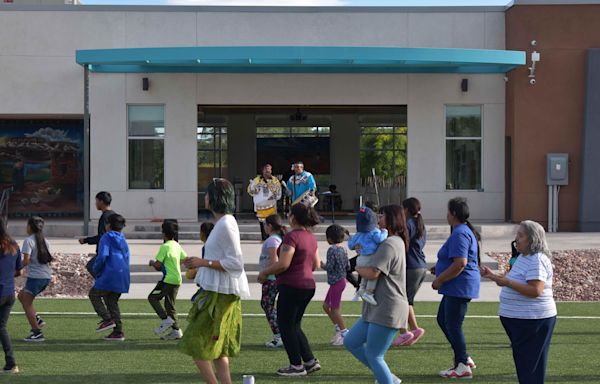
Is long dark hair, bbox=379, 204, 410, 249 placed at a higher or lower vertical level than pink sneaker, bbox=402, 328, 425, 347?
higher

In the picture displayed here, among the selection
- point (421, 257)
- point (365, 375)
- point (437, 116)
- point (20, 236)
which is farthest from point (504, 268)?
point (20, 236)

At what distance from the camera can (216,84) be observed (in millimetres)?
25938

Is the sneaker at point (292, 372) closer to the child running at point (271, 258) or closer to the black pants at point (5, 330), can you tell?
the child running at point (271, 258)

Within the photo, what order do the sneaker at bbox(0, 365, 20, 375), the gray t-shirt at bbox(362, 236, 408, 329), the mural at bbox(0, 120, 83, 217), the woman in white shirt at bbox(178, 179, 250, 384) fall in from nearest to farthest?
the woman in white shirt at bbox(178, 179, 250, 384), the gray t-shirt at bbox(362, 236, 408, 329), the sneaker at bbox(0, 365, 20, 375), the mural at bbox(0, 120, 83, 217)

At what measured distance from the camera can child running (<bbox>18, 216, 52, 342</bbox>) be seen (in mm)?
10969

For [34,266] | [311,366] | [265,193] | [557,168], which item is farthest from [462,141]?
[311,366]

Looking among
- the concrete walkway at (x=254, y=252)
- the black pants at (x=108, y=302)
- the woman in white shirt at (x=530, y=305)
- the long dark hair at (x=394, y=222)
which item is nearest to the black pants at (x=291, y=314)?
the long dark hair at (x=394, y=222)

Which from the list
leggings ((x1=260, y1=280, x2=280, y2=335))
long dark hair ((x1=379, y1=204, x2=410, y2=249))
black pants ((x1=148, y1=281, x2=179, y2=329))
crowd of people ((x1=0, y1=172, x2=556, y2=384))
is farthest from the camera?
black pants ((x1=148, y1=281, x2=179, y2=329))

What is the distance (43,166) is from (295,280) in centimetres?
2261

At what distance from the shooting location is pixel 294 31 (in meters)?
25.9

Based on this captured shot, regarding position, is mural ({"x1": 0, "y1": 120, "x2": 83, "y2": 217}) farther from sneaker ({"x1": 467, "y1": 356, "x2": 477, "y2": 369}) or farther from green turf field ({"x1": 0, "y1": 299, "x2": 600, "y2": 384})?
sneaker ({"x1": 467, "y1": 356, "x2": 477, "y2": 369})

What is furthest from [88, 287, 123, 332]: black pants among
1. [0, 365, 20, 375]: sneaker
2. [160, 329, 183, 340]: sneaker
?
[0, 365, 20, 375]: sneaker

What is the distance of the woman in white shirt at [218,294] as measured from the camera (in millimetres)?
7480

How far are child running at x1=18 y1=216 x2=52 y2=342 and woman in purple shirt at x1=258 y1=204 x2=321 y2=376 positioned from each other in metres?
3.20
